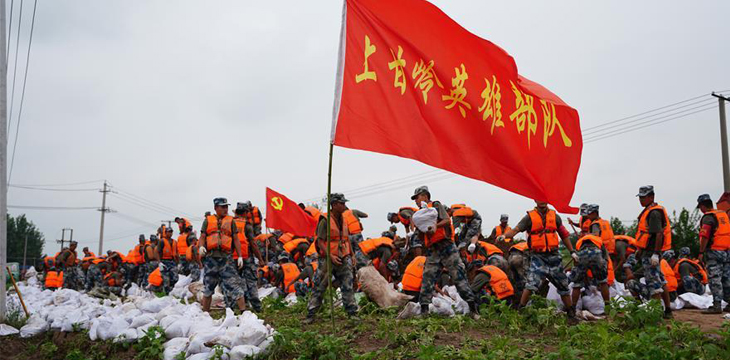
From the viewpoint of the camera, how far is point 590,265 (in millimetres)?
8477

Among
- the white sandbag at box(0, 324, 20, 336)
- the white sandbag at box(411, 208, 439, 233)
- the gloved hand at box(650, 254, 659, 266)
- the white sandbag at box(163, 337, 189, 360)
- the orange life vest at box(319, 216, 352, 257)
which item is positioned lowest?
the white sandbag at box(0, 324, 20, 336)

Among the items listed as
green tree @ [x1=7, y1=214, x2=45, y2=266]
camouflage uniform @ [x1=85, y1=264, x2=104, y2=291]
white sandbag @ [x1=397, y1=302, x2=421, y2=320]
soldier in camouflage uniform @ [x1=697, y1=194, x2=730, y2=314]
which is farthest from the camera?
green tree @ [x1=7, y1=214, x2=45, y2=266]

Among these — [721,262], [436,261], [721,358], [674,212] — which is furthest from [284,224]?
[674,212]

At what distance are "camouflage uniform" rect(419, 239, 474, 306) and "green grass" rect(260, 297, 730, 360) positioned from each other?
0.43m

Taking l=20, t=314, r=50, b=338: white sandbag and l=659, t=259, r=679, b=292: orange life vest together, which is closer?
l=20, t=314, r=50, b=338: white sandbag

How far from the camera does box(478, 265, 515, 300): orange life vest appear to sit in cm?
858

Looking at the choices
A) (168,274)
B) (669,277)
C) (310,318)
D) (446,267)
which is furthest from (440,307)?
(168,274)

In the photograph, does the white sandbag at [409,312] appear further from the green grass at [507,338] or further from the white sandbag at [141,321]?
the white sandbag at [141,321]

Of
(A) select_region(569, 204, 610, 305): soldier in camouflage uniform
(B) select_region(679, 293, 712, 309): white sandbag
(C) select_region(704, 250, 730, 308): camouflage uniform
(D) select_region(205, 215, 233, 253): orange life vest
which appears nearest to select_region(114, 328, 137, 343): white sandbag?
(D) select_region(205, 215, 233, 253): orange life vest

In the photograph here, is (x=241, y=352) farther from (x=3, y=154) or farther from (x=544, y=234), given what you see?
(x=3, y=154)

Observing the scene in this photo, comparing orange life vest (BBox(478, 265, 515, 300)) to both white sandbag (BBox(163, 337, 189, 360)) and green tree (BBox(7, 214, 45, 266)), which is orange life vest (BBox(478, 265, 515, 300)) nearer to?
white sandbag (BBox(163, 337, 189, 360))

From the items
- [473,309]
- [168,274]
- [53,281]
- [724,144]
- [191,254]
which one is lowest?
[53,281]

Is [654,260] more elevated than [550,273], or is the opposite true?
[654,260]

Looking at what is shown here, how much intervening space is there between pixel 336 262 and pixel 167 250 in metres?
10.2
